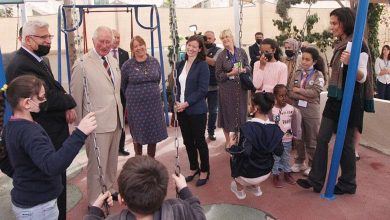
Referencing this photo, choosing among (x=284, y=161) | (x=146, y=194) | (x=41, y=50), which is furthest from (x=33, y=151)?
(x=284, y=161)

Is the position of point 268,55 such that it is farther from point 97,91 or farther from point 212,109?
point 97,91

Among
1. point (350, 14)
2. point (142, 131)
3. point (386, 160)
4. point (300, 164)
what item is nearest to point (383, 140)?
point (386, 160)

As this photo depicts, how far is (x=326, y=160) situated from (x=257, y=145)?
0.78m

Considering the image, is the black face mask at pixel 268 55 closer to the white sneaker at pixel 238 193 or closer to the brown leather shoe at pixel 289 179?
the brown leather shoe at pixel 289 179

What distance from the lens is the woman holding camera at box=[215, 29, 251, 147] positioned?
14.6 feet

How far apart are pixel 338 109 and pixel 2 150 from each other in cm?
262

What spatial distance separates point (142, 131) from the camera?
391cm

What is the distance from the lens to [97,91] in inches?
121

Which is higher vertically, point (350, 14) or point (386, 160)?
point (350, 14)

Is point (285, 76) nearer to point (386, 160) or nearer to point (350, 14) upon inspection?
point (350, 14)

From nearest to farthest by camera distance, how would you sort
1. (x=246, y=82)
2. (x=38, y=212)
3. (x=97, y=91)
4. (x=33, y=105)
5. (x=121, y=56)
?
(x=33, y=105), (x=38, y=212), (x=97, y=91), (x=246, y=82), (x=121, y=56)

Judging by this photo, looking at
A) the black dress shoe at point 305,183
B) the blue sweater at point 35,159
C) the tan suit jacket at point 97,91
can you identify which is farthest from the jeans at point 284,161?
the blue sweater at point 35,159

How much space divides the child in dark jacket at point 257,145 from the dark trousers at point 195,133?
0.55m

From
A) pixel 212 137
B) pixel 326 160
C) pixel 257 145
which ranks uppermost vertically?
pixel 257 145
